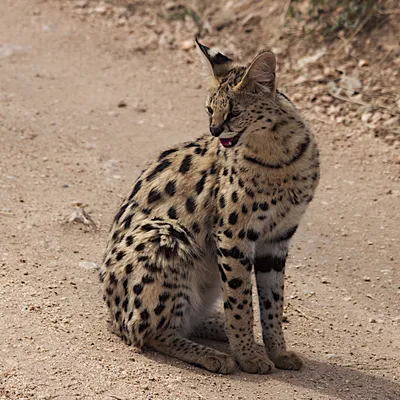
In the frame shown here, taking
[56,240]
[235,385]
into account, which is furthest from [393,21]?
[235,385]

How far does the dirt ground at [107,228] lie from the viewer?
15.3 ft

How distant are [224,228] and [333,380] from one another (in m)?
1.06

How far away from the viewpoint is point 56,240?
623 cm

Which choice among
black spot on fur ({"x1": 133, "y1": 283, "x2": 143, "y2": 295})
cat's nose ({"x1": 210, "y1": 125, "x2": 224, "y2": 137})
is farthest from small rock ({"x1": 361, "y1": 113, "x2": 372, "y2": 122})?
black spot on fur ({"x1": 133, "y1": 283, "x2": 143, "y2": 295})

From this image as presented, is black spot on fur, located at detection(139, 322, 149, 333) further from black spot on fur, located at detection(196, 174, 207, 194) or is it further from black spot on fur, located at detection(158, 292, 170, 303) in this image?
black spot on fur, located at detection(196, 174, 207, 194)

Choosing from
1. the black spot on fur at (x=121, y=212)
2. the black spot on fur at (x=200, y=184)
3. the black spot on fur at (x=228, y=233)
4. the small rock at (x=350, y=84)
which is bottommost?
the black spot on fur at (x=121, y=212)

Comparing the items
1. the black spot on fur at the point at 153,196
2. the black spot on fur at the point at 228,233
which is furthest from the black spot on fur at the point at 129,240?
the black spot on fur at the point at 228,233

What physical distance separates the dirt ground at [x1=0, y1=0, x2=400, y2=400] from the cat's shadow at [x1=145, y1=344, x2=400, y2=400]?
0.01 metres

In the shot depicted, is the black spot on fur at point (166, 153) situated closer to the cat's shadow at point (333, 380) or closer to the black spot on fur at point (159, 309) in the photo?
the black spot on fur at point (159, 309)

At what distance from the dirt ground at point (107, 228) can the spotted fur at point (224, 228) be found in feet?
0.63

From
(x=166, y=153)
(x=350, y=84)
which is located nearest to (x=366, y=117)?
(x=350, y=84)

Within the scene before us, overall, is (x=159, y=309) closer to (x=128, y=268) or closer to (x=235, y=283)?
(x=128, y=268)

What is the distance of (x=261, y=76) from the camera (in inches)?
181

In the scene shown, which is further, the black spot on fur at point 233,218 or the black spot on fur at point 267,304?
the black spot on fur at point 267,304
